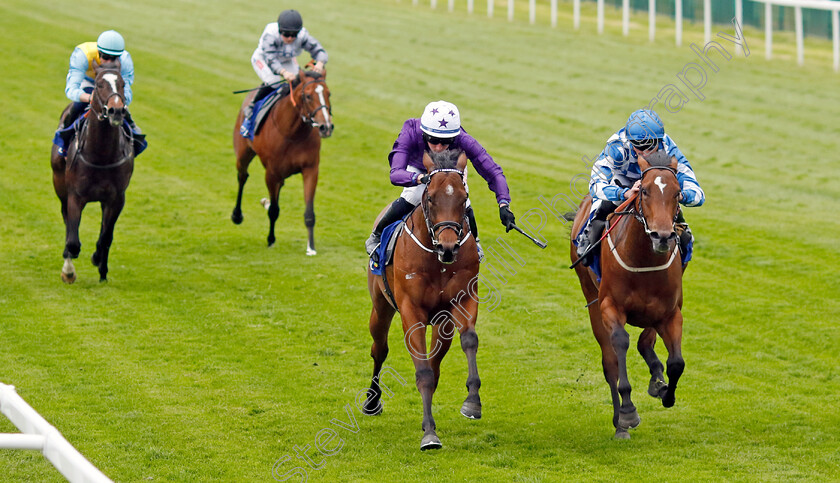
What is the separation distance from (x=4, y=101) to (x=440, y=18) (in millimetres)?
13784

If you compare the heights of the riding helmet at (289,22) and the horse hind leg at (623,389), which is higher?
the riding helmet at (289,22)

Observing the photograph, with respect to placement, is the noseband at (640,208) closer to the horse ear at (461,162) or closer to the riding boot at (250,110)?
the horse ear at (461,162)

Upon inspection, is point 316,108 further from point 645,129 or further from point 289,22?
point 645,129

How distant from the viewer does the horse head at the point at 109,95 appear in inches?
472

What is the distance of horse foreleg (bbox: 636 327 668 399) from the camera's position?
883 cm

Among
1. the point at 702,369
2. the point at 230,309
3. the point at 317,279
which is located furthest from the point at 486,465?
the point at 317,279

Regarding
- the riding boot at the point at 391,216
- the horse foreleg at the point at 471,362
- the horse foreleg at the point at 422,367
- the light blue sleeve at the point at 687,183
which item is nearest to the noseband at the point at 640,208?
the light blue sleeve at the point at 687,183

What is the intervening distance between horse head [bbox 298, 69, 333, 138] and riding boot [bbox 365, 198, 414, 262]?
18.0ft

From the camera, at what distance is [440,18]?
33.4 metres

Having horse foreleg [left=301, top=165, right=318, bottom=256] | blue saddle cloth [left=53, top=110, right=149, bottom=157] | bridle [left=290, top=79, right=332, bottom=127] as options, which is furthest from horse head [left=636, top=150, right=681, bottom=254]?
horse foreleg [left=301, top=165, right=318, bottom=256]

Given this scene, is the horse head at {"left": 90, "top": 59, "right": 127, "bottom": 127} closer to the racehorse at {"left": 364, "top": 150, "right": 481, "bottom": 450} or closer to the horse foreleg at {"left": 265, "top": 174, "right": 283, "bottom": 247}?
the horse foreleg at {"left": 265, "top": 174, "right": 283, "bottom": 247}

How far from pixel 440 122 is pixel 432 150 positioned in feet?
0.76

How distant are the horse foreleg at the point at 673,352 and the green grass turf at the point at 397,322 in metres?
0.44

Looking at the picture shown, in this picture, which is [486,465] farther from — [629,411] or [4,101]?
[4,101]
